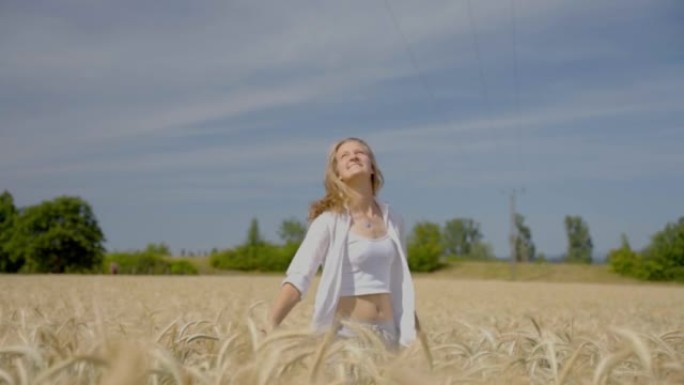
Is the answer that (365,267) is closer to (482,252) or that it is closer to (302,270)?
(302,270)

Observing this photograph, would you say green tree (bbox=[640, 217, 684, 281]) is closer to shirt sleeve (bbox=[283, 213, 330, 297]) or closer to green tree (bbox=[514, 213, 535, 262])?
green tree (bbox=[514, 213, 535, 262])

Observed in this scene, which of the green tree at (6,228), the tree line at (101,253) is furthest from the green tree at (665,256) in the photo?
the green tree at (6,228)

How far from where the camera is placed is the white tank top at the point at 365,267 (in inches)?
184

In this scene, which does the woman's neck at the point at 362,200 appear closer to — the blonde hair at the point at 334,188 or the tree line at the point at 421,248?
the blonde hair at the point at 334,188

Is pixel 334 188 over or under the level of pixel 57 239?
under

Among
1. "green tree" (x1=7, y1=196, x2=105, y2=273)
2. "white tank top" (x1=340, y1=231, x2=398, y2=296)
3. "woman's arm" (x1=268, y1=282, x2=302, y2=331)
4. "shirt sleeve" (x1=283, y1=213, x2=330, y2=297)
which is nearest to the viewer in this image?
"woman's arm" (x1=268, y1=282, x2=302, y2=331)

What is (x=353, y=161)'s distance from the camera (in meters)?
4.65

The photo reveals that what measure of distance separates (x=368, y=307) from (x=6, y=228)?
95100mm

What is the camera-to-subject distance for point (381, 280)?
4.72 meters

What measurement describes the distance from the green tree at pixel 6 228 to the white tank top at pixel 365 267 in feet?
294

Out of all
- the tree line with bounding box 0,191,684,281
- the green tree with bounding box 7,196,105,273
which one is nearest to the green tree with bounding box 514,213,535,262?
the tree line with bounding box 0,191,684,281

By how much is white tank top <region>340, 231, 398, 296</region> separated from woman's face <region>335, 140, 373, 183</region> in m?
0.37

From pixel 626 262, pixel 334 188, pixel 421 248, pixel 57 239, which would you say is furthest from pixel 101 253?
pixel 334 188

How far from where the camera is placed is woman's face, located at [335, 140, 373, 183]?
462 centimetres
